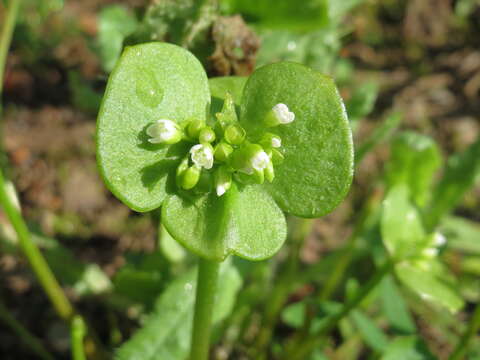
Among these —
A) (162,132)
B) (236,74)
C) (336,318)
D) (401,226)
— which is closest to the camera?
(162,132)

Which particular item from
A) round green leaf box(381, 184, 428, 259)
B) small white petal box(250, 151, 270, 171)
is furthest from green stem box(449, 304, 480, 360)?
small white petal box(250, 151, 270, 171)

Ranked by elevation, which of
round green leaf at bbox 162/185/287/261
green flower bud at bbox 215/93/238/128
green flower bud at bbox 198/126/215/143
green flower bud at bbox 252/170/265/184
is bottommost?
round green leaf at bbox 162/185/287/261

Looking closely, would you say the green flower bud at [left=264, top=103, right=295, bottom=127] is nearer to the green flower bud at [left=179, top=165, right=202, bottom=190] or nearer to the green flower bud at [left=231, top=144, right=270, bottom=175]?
the green flower bud at [left=231, top=144, right=270, bottom=175]

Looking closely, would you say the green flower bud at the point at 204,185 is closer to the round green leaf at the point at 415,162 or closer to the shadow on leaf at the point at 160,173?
the shadow on leaf at the point at 160,173

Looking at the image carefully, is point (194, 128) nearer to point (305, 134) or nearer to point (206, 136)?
point (206, 136)

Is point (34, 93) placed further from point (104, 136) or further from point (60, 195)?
point (104, 136)

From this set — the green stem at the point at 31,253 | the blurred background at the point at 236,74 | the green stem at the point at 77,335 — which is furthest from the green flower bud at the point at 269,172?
the green stem at the point at 31,253

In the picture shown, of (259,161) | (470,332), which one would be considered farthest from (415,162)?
(259,161)
